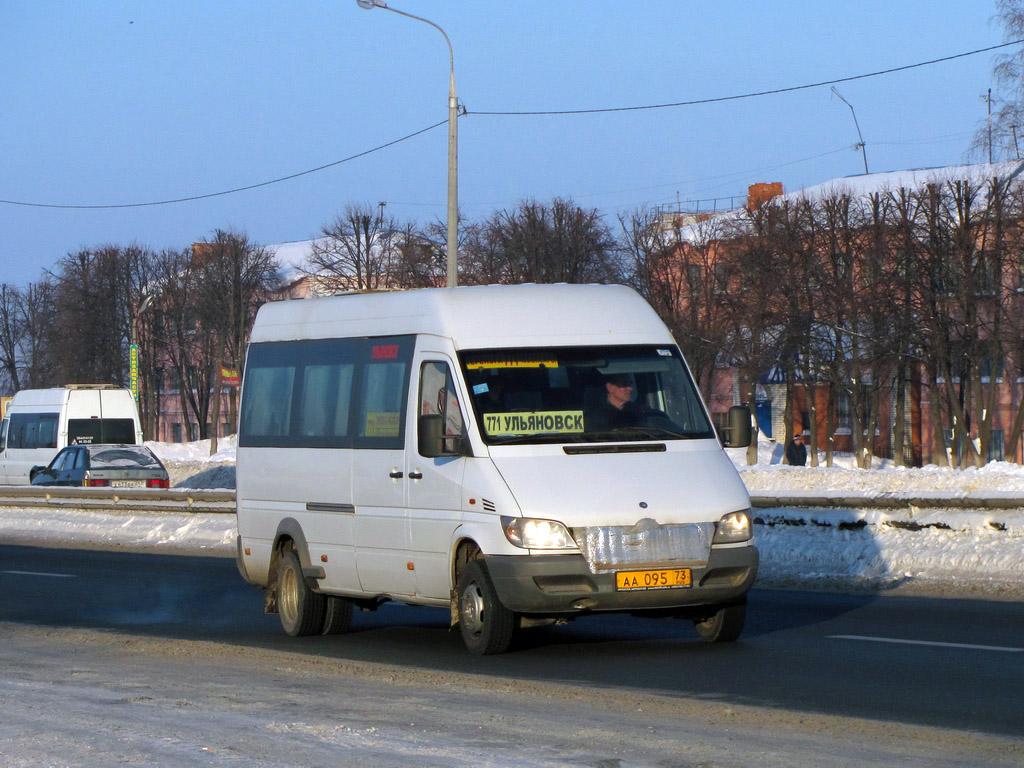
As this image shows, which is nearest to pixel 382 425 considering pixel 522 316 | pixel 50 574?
pixel 522 316

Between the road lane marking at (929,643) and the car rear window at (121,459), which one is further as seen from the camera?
the car rear window at (121,459)

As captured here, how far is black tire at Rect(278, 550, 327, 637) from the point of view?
1288 cm

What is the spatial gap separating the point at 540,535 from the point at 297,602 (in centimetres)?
340

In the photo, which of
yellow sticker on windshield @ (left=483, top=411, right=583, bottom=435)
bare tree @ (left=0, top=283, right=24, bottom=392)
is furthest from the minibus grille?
bare tree @ (left=0, top=283, right=24, bottom=392)

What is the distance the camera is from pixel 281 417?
13.5 m

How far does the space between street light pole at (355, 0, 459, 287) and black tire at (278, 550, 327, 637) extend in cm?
1236

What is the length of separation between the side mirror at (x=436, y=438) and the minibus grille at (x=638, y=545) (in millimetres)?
1144

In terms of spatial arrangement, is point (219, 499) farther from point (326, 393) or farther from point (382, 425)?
point (382, 425)

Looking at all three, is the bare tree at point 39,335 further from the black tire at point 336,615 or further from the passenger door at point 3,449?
the black tire at point 336,615

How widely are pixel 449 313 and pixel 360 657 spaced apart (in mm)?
2514

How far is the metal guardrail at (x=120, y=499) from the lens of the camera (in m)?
28.5

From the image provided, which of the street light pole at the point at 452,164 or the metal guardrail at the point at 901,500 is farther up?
the street light pole at the point at 452,164

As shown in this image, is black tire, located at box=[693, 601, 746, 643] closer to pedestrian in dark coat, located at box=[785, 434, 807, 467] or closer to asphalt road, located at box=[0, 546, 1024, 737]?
asphalt road, located at box=[0, 546, 1024, 737]

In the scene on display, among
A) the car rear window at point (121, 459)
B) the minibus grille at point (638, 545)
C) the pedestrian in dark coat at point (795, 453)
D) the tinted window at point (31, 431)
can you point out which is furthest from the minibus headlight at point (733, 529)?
the pedestrian in dark coat at point (795, 453)
